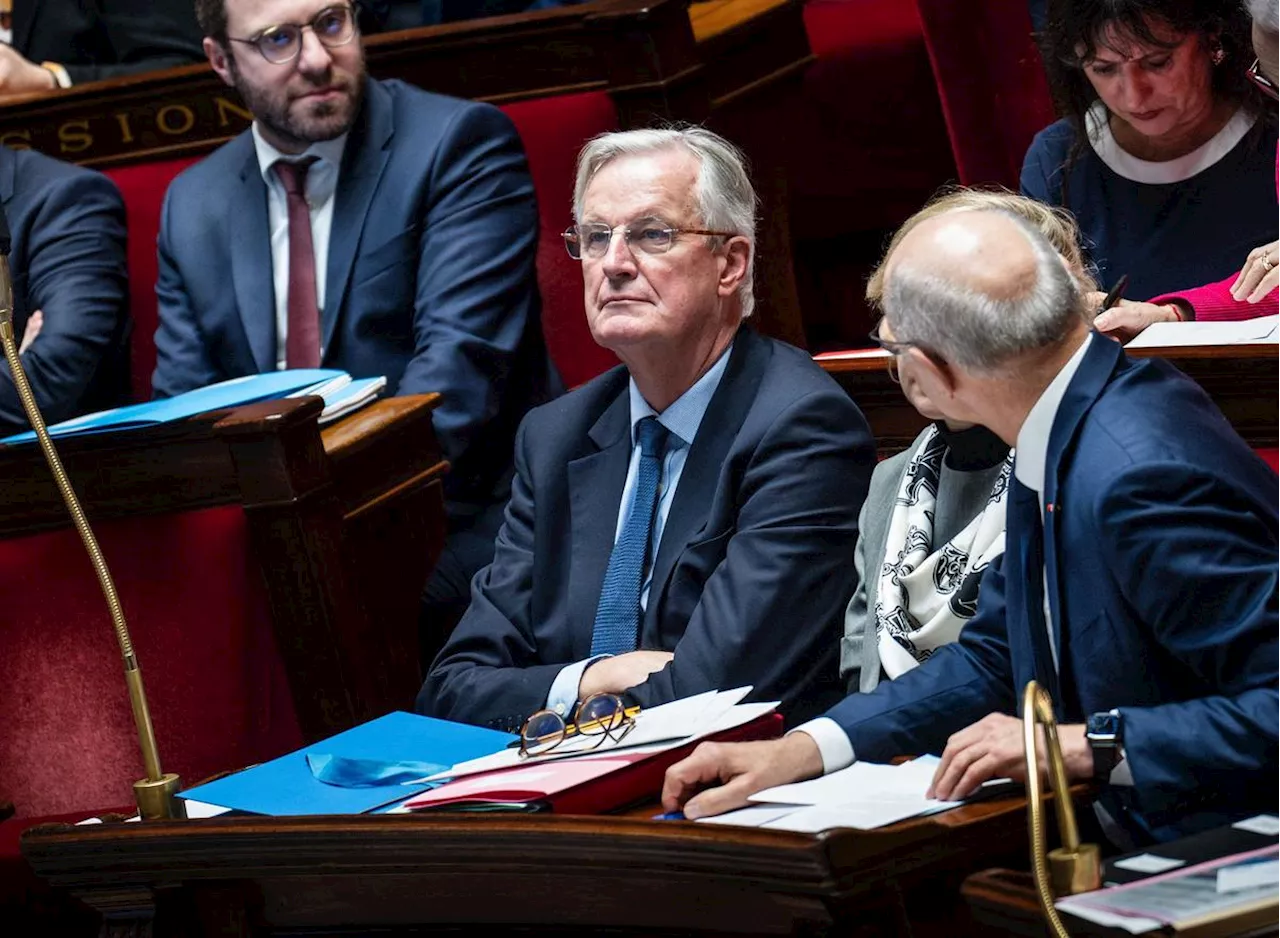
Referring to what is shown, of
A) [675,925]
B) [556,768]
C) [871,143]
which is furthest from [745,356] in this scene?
[871,143]

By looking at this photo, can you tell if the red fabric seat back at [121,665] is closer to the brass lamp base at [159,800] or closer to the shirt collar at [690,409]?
the shirt collar at [690,409]

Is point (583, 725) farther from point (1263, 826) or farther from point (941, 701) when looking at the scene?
point (1263, 826)

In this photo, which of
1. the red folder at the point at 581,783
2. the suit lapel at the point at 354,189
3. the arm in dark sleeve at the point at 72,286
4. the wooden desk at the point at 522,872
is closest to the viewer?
the wooden desk at the point at 522,872

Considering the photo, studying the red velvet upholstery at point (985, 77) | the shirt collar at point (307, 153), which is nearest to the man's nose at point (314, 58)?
the shirt collar at point (307, 153)

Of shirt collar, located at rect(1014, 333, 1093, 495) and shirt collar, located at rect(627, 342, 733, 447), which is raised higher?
shirt collar, located at rect(1014, 333, 1093, 495)

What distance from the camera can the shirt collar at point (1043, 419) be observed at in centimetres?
169

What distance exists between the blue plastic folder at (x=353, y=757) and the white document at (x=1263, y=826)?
822 millimetres

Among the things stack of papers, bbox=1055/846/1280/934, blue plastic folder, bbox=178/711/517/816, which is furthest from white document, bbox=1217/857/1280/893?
blue plastic folder, bbox=178/711/517/816

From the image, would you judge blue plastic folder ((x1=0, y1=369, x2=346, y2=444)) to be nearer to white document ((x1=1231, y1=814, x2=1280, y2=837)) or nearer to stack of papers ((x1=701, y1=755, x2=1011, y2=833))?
stack of papers ((x1=701, y1=755, x2=1011, y2=833))

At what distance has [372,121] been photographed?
11.3 ft

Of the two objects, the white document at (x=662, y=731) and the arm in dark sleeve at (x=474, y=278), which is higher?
the arm in dark sleeve at (x=474, y=278)

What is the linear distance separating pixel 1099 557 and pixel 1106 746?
0.56 ft

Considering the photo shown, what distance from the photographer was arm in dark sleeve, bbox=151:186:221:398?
138 inches

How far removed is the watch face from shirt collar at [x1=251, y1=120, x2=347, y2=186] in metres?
2.21
